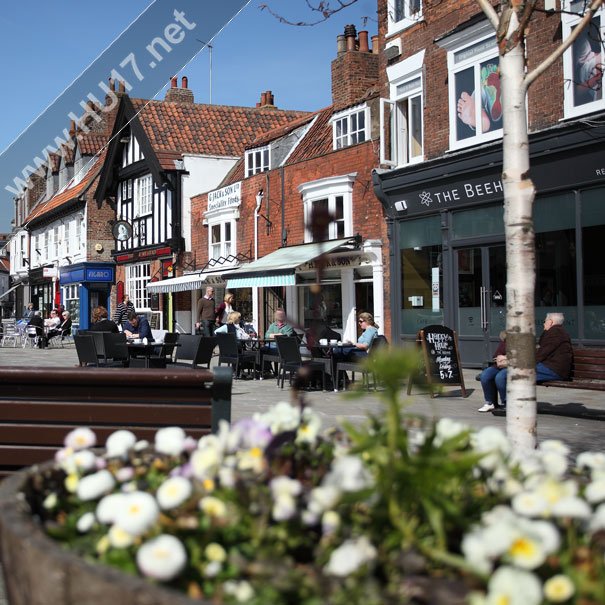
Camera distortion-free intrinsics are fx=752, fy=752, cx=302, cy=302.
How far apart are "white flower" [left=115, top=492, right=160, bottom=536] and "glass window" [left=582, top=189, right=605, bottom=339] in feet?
43.1

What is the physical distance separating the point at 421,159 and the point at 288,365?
7425 millimetres

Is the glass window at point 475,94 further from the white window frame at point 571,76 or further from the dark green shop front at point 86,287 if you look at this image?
the dark green shop front at point 86,287

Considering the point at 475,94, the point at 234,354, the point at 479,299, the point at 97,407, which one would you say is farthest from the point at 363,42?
the point at 97,407

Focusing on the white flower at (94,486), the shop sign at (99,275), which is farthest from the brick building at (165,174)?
the white flower at (94,486)

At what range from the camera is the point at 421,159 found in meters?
17.9

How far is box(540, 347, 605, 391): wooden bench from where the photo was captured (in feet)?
30.0

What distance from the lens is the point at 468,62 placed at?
1648cm

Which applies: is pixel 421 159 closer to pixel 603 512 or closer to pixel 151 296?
pixel 603 512

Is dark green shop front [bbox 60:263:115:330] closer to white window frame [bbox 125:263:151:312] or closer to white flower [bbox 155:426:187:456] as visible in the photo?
white window frame [bbox 125:263:151:312]

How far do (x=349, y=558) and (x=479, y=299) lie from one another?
1531 cm

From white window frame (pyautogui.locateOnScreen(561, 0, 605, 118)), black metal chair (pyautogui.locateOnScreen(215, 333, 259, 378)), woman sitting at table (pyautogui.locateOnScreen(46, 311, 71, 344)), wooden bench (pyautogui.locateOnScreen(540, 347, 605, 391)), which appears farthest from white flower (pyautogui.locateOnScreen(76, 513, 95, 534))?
woman sitting at table (pyautogui.locateOnScreen(46, 311, 71, 344))

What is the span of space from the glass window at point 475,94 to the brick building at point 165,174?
15.8 metres

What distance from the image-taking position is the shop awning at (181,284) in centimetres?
2745

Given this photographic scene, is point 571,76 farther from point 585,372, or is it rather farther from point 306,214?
point 585,372
